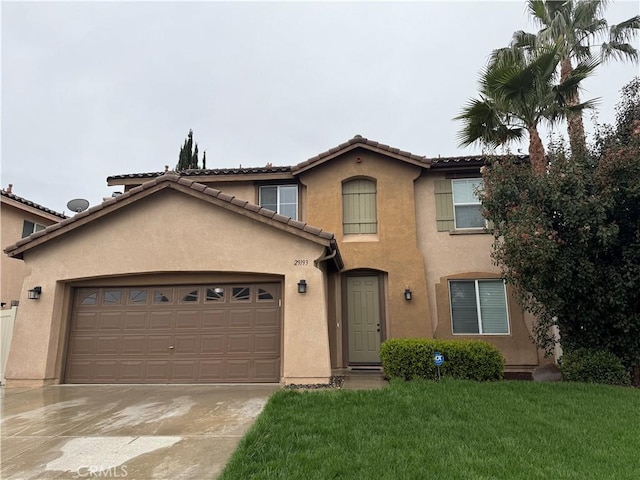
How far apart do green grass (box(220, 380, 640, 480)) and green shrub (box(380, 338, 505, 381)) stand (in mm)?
1117

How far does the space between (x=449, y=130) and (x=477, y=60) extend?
228 centimetres

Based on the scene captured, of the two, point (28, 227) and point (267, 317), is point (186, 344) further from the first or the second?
point (28, 227)

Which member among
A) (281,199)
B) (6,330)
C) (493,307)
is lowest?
(6,330)

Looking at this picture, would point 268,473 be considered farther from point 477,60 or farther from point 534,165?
point 477,60

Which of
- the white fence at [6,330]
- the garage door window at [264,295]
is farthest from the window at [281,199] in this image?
the white fence at [6,330]

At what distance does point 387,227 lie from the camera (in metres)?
12.6

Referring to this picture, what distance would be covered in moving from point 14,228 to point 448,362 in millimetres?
17138

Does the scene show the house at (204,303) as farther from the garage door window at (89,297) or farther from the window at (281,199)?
the window at (281,199)

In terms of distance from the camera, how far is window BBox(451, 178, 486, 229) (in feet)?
42.0

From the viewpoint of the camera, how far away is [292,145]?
3164 centimetres

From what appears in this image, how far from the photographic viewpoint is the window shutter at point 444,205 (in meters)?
12.8

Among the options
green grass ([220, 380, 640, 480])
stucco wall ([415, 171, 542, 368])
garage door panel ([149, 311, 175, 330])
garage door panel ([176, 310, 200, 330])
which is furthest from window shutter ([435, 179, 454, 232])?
garage door panel ([149, 311, 175, 330])

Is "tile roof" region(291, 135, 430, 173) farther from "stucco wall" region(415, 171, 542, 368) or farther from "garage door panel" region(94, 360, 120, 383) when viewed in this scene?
"garage door panel" region(94, 360, 120, 383)

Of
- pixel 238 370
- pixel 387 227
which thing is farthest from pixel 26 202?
pixel 387 227
